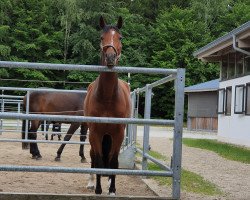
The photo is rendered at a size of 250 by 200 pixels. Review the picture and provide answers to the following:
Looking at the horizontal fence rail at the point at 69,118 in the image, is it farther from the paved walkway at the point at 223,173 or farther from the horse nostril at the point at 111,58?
the paved walkway at the point at 223,173

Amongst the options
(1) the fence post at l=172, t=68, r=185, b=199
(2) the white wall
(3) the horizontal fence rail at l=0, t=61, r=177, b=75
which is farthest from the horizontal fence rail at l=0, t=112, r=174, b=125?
(2) the white wall

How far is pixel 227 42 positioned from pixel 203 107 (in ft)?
55.0

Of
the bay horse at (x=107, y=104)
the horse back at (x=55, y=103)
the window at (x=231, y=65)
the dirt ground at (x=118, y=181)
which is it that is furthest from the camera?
the window at (x=231, y=65)

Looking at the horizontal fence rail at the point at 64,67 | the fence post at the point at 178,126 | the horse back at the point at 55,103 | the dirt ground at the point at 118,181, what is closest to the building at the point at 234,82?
the horse back at the point at 55,103

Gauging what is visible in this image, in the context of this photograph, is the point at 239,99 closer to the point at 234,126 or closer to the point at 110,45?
the point at 234,126

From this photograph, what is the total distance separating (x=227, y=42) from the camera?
16.7 meters

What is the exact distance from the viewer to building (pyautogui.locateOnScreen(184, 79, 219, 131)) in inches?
1255

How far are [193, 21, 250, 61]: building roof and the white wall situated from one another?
A: 127cm

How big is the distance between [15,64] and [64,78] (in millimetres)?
40905

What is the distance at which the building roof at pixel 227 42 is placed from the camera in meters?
14.4

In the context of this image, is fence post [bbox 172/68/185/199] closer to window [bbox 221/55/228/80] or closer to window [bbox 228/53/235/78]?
window [bbox 228/53/235/78]

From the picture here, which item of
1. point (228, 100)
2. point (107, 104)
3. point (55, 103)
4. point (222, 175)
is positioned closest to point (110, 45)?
point (107, 104)

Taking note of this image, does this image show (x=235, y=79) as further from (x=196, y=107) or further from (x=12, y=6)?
(x=12, y=6)

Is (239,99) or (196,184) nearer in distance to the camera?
(196,184)
